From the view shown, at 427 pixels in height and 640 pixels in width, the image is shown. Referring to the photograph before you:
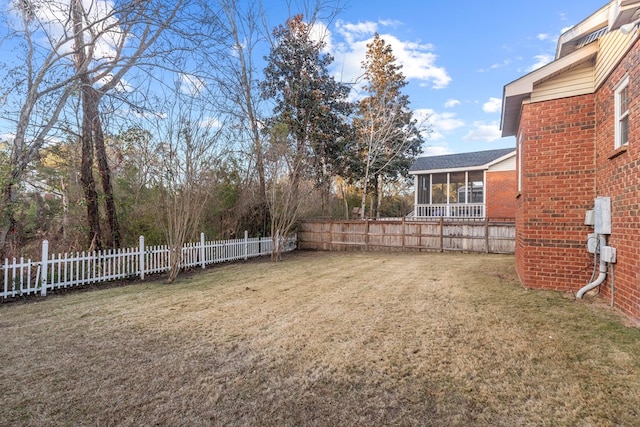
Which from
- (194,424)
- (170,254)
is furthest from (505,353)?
(170,254)

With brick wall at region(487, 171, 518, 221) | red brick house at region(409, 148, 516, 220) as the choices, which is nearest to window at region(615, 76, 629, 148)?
red brick house at region(409, 148, 516, 220)

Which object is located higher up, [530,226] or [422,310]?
[530,226]

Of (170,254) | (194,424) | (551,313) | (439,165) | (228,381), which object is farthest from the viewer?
(439,165)

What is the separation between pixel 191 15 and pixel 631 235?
8.74 metres

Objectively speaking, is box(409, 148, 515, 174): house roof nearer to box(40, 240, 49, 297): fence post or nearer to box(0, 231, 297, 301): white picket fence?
box(0, 231, 297, 301): white picket fence

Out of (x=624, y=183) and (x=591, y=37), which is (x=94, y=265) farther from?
(x=591, y=37)

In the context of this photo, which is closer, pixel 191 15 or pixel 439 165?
pixel 191 15

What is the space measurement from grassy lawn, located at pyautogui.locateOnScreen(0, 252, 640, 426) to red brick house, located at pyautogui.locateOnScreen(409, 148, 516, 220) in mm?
12640

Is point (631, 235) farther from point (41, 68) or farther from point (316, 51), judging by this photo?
point (316, 51)

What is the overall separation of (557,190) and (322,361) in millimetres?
5091

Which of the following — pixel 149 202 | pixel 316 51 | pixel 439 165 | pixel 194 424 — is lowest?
pixel 194 424

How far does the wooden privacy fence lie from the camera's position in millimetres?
12320

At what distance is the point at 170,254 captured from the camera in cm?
784

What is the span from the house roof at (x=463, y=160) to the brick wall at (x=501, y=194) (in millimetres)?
757
